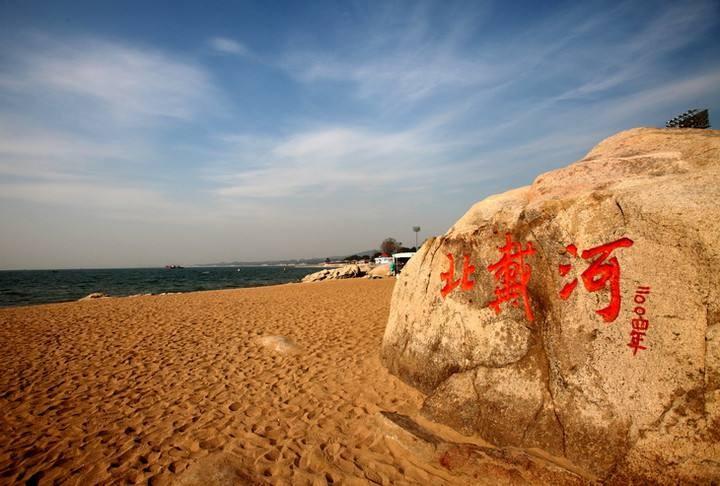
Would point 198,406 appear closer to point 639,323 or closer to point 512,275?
point 512,275

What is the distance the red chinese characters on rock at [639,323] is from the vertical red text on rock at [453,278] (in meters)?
Answer: 1.98

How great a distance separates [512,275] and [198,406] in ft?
17.9

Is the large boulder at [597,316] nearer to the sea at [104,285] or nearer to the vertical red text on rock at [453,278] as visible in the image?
the vertical red text on rock at [453,278]

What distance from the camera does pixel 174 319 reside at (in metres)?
12.1

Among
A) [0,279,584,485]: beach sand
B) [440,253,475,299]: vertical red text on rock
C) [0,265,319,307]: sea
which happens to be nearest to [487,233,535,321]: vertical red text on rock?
[440,253,475,299]: vertical red text on rock

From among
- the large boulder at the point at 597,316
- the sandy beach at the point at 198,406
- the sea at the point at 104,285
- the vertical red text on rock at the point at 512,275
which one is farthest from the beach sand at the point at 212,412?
the sea at the point at 104,285

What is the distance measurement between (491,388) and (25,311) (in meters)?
19.1

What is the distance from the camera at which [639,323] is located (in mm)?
3506

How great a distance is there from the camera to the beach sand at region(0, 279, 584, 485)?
3.85 meters

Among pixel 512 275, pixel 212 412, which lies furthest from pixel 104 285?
pixel 512 275

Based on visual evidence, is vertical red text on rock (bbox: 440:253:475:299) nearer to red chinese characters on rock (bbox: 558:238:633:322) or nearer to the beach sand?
red chinese characters on rock (bbox: 558:238:633:322)

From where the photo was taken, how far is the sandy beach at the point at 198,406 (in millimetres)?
3916

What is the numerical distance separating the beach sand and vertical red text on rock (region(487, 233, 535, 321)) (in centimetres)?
188

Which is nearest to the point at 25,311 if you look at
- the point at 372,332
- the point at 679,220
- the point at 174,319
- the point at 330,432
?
the point at 174,319
